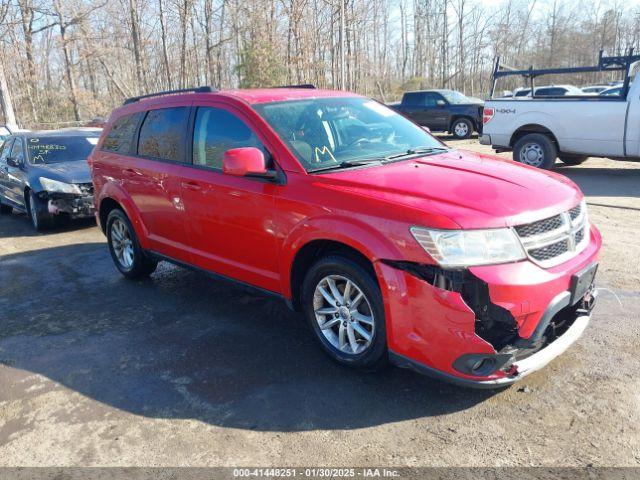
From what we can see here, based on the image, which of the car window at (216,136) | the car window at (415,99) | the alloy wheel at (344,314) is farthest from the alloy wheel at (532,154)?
the car window at (415,99)

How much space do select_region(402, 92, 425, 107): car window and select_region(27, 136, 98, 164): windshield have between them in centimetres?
1389

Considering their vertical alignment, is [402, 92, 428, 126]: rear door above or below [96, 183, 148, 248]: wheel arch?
above

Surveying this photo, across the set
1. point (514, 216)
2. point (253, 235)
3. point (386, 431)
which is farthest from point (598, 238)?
point (253, 235)

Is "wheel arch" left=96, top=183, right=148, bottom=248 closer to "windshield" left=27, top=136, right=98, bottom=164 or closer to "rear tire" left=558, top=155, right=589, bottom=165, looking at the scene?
"windshield" left=27, top=136, right=98, bottom=164

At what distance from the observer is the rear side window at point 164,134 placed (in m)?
4.71

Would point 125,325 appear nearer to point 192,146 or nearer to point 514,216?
point 192,146

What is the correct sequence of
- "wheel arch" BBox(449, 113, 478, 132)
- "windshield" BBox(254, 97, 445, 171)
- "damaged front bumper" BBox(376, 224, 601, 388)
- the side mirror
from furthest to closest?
"wheel arch" BBox(449, 113, 478, 132) → "windshield" BBox(254, 97, 445, 171) → the side mirror → "damaged front bumper" BBox(376, 224, 601, 388)

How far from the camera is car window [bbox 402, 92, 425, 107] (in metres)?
20.6

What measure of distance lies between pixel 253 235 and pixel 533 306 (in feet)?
6.62

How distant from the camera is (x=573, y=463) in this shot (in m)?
2.65

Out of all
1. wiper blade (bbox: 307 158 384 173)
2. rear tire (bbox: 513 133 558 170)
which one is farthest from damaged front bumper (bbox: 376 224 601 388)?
rear tire (bbox: 513 133 558 170)

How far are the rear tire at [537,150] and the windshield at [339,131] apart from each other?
6614 millimetres

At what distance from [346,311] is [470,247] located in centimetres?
98

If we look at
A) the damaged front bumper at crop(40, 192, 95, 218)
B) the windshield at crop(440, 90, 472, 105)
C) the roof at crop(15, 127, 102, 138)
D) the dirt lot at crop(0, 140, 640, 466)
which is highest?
the windshield at crop(440, 90, 472, 105)
